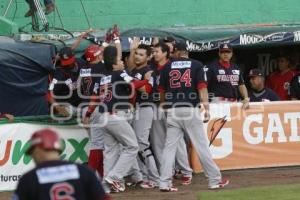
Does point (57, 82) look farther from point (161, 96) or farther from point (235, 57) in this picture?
point (235, 57)

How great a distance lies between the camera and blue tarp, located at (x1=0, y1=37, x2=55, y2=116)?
33.0ft

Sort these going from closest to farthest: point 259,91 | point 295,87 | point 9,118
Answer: point 9,118 < point 259,91 < point 295,87

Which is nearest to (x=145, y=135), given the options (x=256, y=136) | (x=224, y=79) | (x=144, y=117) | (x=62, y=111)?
(x=144, y=117)

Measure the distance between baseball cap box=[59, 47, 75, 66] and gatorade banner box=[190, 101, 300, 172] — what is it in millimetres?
2265

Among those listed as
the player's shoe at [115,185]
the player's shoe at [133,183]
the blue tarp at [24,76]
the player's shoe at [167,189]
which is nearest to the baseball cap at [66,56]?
the blue tarp at [24,76]

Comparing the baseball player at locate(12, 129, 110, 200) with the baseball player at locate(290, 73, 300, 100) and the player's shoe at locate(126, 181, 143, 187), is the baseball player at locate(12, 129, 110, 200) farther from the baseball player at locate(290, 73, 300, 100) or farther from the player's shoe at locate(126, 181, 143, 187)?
the baseball player at locate(290, 73, 300, 100)

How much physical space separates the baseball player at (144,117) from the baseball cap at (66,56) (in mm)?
801

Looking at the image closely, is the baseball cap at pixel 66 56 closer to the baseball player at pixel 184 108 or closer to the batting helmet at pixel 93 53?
the batting helmet at pixel 93 53

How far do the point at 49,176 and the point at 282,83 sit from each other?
27.8ft

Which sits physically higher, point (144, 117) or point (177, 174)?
point (144, 117)

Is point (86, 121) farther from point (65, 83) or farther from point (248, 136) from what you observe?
point (248, 136)

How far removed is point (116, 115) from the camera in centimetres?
923

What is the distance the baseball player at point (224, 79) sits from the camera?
10.7 m

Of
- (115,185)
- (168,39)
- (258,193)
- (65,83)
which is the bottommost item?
(258,193)
